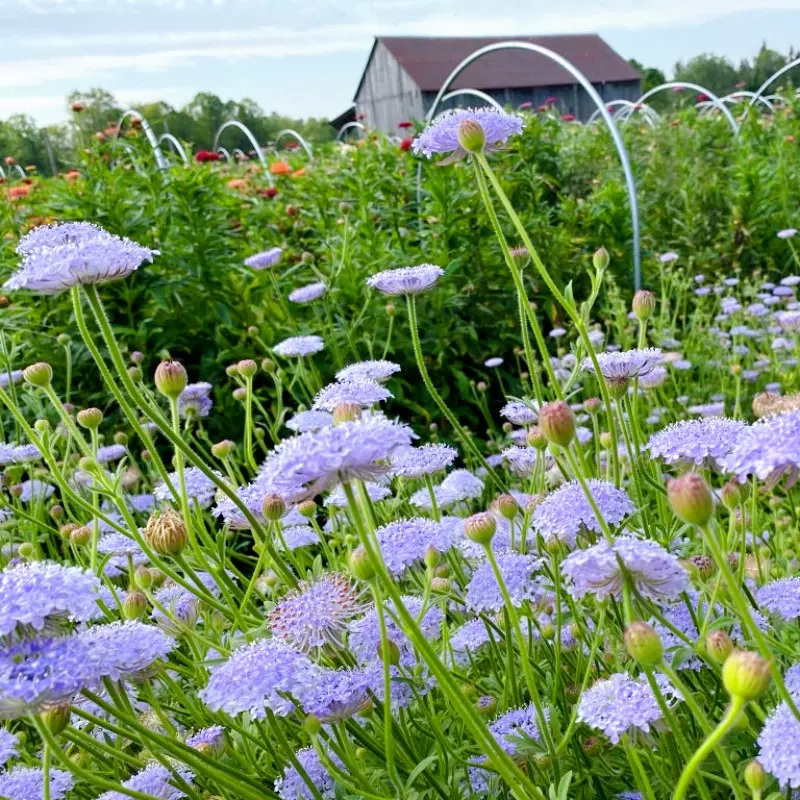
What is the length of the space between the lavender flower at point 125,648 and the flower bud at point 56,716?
5 centimetres

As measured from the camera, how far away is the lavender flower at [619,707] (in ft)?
3.26

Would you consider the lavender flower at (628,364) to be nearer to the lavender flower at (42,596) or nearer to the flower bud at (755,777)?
the flower bud at (755,777)

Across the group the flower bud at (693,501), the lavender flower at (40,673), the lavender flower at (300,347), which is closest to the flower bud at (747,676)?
the flower bud at (693,501)

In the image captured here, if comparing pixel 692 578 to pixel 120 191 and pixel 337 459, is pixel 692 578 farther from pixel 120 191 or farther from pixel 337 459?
pixel 120 191

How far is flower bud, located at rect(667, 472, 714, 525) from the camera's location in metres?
0.82

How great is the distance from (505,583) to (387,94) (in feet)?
108

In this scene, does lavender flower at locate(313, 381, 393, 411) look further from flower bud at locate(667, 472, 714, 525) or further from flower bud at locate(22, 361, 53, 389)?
flower bud at locate(667, 472, 714, 525)

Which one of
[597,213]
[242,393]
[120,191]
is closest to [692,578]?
[242,393]

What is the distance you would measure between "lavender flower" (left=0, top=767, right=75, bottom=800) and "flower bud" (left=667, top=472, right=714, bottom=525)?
88cm

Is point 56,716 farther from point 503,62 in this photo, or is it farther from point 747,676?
point 503,62

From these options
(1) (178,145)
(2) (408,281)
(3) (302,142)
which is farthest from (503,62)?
(2) (408,281)

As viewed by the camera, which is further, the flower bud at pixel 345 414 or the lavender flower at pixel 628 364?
the lavender flower at pixel 628 364

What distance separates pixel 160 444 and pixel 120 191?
3.44ft

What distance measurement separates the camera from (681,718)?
1262 mm
